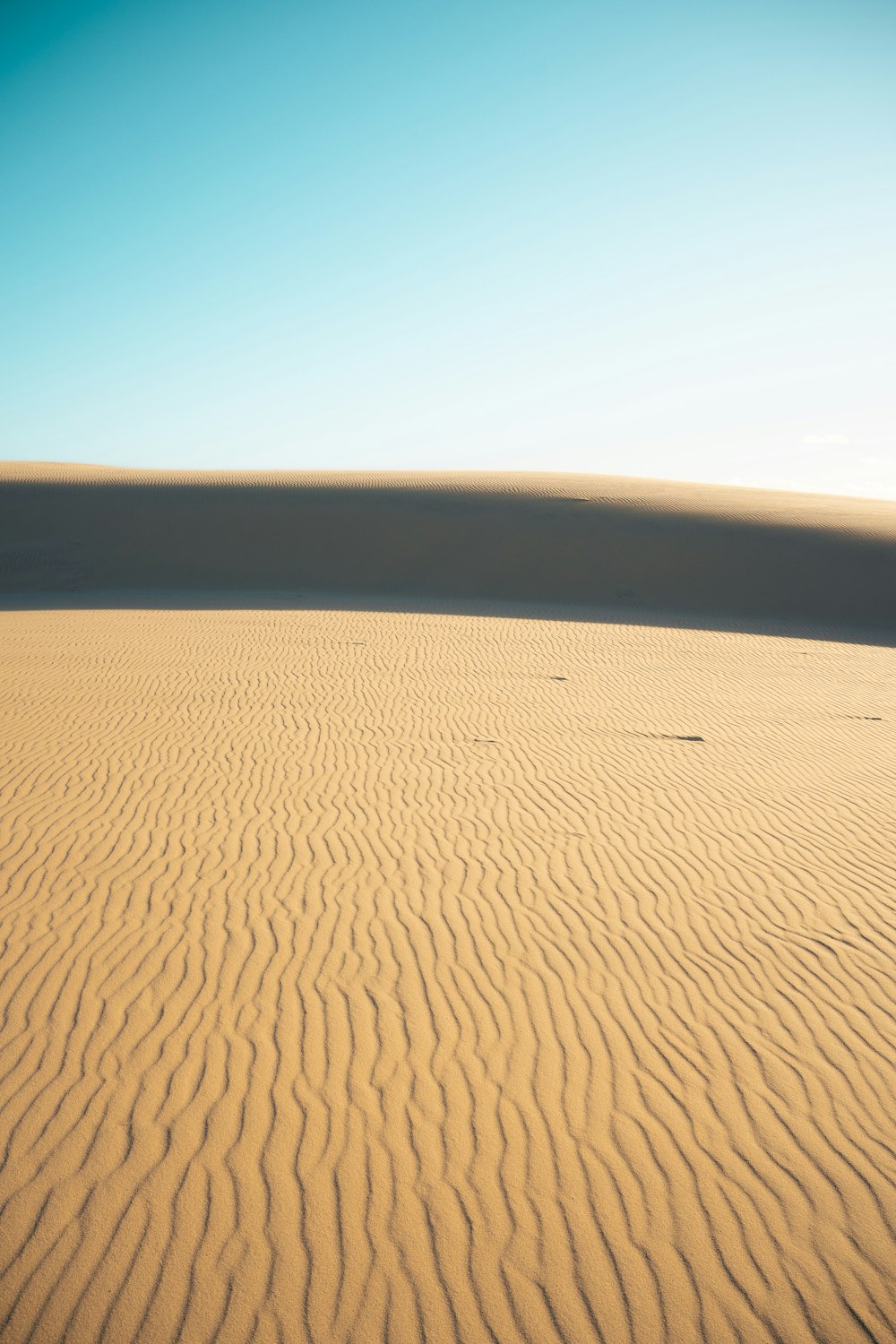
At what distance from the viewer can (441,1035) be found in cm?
461

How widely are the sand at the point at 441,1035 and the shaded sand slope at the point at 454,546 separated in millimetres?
16576

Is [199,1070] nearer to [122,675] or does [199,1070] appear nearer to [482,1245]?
[482,1245]

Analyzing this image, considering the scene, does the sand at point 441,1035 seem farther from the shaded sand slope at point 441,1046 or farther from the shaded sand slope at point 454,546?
the shaded sand slope at point 454,546

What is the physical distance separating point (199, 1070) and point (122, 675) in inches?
412

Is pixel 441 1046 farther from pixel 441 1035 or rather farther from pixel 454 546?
pixel 454 546

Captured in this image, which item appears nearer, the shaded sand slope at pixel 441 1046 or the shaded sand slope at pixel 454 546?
the shaded sand slope at pixel 441 1046

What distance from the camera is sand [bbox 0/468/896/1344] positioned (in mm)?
3166

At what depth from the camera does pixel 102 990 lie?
4.91 meters

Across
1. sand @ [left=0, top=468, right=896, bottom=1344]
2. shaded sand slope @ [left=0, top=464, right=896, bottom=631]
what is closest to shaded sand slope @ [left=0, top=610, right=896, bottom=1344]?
sand @ [left=0, top=468, right=896, bottom=1344]

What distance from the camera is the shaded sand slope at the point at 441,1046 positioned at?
316 centimetres

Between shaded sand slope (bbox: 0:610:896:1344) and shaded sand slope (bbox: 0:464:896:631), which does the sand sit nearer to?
shaded sand slope (bbox: 0:610:896:1344)

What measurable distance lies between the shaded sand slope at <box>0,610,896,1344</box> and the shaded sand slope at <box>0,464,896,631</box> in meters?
17.7

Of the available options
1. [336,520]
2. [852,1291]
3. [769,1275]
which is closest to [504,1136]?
[769,1275]

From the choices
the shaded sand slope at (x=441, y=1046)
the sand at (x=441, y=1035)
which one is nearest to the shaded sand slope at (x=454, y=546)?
the sand at (x=441, y=1035)
